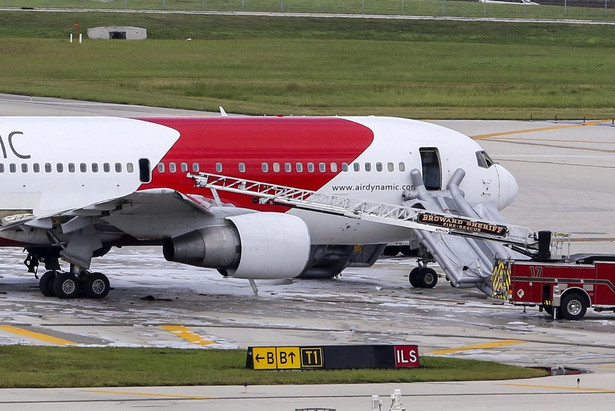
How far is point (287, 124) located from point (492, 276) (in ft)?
24.0

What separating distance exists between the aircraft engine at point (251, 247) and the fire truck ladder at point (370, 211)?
1773 mm

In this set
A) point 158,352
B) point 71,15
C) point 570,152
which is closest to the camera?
point 158,352

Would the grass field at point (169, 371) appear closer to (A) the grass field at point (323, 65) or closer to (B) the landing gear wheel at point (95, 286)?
(B) the landing gear wheel at point (95, 286)

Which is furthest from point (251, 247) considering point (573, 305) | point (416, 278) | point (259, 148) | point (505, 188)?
point (505, 188)

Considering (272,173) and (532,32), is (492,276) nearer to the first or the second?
(272,173)

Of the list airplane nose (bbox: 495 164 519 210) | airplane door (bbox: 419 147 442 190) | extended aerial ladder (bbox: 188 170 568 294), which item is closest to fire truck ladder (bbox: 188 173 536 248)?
extended aerial ladder (bbox: 188 170 568 294)

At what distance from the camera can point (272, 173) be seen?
35625 mm

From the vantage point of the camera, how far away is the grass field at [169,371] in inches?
904

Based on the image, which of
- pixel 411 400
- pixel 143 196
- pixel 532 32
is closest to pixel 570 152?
pixel 143 196

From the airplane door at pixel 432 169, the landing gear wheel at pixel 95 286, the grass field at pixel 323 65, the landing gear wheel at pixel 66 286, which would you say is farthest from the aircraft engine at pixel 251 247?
the grass field at pixel 323 65

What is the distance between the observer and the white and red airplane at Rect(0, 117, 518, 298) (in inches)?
1300

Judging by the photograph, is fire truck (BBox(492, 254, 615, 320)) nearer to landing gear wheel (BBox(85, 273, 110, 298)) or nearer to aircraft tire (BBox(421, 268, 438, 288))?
aircraft tire (BBox(421, 268, 438, 288))

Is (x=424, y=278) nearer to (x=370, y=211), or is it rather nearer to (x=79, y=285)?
(x=370, y=211)

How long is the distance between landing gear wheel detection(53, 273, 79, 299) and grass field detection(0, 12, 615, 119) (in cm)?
3935
